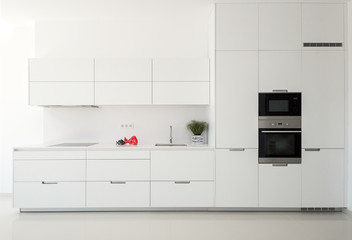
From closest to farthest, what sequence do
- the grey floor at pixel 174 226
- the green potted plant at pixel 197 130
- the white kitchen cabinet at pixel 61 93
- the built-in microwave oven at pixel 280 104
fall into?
the grey floor at pixel 174 226 → the built-in microwave oven at pixel 280 104 → the white kitchen cabinet at pixel 61 93 → the green potted plant at pixel 197 130

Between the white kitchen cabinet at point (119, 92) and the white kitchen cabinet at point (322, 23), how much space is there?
2162mm

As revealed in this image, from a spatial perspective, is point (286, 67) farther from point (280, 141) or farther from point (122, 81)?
point (122, 81)

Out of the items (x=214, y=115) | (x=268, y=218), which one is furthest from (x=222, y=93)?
(x=268, y=218)

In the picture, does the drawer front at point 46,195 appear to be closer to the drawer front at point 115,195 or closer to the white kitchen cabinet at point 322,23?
A: the drawer front at point 115,195

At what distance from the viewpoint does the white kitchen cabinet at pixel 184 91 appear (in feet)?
14.3

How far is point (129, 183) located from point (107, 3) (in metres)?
2.31

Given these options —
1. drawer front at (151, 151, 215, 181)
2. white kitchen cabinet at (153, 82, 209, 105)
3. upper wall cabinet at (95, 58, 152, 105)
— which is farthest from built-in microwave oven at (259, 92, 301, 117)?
upper wall cabinet at (95, 58, 152, 105)

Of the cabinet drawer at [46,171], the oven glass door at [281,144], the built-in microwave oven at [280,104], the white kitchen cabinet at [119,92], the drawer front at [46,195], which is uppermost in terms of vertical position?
the white kitchen cabinet at [119,92]

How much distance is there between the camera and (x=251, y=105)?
4.02m

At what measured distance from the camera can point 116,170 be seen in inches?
159

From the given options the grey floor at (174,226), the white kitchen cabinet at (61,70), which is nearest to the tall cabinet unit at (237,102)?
the grey floor at (174,226)

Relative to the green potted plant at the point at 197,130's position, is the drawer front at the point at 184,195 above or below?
below

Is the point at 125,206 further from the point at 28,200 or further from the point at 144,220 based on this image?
the point at 28,200

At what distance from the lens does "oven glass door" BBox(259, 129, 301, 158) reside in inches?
157
